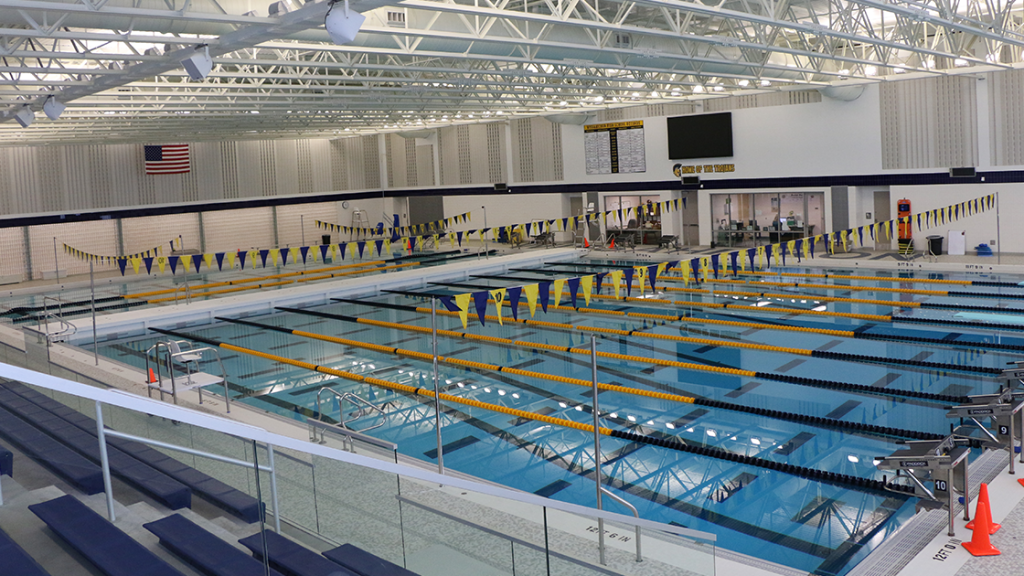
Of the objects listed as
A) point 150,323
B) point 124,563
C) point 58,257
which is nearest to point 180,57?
point 150,323

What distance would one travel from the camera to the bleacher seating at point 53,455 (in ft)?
15.6

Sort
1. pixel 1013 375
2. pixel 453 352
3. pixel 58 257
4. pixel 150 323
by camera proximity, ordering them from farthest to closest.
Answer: pixel 58 257
pixel 150 323
pixel 453 352
pixel 1013 375

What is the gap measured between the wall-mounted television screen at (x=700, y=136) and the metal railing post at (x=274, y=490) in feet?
70.6

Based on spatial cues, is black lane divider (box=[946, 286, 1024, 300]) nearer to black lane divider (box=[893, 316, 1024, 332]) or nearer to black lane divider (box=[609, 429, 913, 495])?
black lane divider (box=[893, 316, 1024, 332])

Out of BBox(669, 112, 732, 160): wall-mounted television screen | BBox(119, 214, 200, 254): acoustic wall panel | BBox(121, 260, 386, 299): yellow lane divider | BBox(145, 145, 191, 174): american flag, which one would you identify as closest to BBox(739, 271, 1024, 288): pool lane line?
BBox(669, 112, 732, 160): wall-mounted television screen

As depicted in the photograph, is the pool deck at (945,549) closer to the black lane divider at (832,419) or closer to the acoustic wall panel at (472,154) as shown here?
the black lane divider at (832,419)

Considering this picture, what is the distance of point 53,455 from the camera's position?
16.6ft

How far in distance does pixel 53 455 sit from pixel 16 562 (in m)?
1.72

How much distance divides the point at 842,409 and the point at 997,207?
42.3ft

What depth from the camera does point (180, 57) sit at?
1117cm

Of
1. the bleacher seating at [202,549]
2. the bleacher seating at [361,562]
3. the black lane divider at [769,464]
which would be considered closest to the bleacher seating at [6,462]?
the bleacher seating at [202,549]

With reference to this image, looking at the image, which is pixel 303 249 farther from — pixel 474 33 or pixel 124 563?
pixel 124 563

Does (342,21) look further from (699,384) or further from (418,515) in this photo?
(699,384)

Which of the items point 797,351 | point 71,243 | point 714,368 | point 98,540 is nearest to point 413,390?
point 714,368
